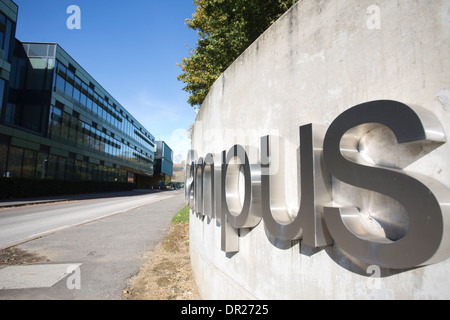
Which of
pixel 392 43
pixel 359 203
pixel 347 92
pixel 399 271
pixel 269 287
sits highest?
pixel 392 43

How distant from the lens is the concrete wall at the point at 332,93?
142 cm

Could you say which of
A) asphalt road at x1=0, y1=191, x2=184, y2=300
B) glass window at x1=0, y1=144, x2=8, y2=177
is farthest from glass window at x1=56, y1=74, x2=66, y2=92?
asphalt road at x1=0, y1=191, x2=184, y2=300

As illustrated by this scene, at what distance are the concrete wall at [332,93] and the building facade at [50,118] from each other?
80.3ft

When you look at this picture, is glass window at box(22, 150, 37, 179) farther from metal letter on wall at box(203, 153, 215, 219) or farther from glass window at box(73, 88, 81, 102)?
metal letter on wall at box(203, 153, 215, 219)

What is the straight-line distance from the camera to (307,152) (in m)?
1.96

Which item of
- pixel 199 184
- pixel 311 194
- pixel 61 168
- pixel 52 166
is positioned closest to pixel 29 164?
pixel 52 166

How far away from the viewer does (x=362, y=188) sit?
163cm

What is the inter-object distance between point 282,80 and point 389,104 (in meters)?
1.22

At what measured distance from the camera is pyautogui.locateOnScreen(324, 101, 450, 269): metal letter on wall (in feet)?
4.15

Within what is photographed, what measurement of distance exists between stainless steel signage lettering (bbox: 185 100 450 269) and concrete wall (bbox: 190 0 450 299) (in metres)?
0.11

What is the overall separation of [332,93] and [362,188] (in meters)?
0.77
